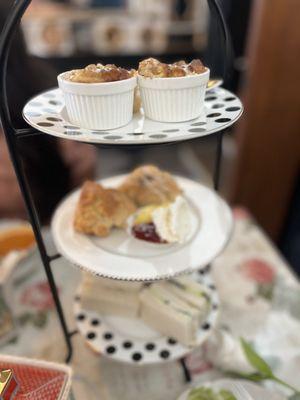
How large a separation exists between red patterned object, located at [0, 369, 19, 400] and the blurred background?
0.35 m

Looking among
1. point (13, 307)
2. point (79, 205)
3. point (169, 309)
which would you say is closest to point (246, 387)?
point (169, 309)

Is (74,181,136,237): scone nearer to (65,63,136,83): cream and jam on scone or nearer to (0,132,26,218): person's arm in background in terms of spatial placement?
(65,63,136,83): cream and jam on scone

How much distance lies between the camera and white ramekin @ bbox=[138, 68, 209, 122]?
366 millimetres

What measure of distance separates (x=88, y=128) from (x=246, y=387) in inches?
17.8

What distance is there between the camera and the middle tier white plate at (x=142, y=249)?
1.57 ft

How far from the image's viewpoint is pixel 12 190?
106cm

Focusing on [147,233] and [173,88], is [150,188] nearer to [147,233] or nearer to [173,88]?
[147,233]

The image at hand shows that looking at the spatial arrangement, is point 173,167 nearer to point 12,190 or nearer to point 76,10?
point 76,10

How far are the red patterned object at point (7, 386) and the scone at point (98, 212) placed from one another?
0.82 feet

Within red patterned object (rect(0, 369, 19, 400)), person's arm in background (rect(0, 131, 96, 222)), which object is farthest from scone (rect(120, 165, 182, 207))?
person's arm in background (rect(0, 131, 96, 222))

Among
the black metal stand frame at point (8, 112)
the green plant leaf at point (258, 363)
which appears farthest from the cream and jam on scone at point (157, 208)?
the green plant leaf at point (258, 363)

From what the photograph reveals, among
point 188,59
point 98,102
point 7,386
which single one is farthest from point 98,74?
point 7,386

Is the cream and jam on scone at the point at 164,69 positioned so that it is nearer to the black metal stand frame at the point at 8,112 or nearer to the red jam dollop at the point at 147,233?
the black metal stand frame at the point at 8,112

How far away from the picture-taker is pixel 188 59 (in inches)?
19.7
